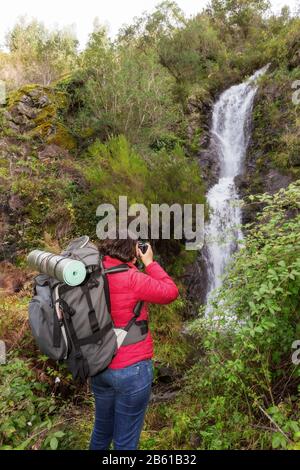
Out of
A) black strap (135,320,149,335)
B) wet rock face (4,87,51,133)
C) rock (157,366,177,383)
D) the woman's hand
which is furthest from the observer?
wet rock face (4,87,51,133)

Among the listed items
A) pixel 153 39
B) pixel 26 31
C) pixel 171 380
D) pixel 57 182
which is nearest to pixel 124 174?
pixel 57 182

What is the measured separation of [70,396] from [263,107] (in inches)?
514

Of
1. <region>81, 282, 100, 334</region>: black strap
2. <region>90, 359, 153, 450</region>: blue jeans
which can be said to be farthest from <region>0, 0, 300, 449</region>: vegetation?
<region>81, 282, 100, 334</region>: black strap

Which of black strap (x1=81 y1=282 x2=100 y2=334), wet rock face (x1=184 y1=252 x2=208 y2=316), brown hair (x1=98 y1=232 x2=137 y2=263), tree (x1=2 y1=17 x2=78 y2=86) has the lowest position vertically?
wet rock face (x1=184 y1=252 x2=208 y2=316)

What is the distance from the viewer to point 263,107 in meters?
14.0

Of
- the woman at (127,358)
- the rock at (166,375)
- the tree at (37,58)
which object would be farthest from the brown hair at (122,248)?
the tree at (37,58)

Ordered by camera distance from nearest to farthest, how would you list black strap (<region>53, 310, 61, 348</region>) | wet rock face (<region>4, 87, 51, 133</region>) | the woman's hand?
black strap (<region>53, 310, 61, 348</region>) < the woman's hand < wet rock face (<region>4, 87, 51, 133</region>)

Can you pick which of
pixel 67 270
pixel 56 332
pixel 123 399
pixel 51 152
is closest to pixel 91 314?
pixel 56 332

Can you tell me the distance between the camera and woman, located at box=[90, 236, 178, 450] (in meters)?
2.31

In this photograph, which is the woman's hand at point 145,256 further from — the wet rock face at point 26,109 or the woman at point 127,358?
the wet rock face at point 26,109

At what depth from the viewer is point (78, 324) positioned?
7.25ft

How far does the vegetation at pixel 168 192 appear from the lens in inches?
119

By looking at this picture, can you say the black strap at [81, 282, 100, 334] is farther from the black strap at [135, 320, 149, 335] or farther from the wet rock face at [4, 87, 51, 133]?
the wet rock face at [4, 87, 51, 133]

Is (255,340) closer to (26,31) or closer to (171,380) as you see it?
(171,380)
